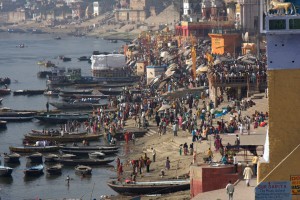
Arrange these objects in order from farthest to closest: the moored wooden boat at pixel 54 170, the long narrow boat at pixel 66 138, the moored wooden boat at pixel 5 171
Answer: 1. the long narrow boat at pixel 66 138
2. the moored wooden boat at pixel 54 170
3. the moored wooden boat at pixel 5 171

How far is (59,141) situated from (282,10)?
33774 millimetres

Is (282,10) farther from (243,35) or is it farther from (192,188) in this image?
(243,35)

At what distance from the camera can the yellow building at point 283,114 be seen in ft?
49.5

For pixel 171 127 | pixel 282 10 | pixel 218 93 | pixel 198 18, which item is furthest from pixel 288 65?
pixel 198 18

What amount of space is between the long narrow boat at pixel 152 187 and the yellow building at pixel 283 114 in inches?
604

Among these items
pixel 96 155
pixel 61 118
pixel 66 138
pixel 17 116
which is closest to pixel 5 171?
pixel 96 155

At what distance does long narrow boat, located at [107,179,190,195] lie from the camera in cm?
3089

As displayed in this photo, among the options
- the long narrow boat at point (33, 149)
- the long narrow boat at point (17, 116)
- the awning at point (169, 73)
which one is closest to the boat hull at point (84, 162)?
the long narrow boat at point (33, 149)

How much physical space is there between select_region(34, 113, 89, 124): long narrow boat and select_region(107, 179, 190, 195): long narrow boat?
2454cm

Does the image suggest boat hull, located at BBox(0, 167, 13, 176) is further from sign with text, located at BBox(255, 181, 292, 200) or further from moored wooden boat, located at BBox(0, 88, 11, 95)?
moored wooden boat, located at BBox(0, 88, 11, 95)

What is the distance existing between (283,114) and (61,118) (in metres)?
42.5

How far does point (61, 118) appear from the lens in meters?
57.1

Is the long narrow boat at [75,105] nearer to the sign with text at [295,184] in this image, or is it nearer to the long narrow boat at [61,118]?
the long narrow boat at [61,118]

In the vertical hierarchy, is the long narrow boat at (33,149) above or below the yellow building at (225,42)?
below
